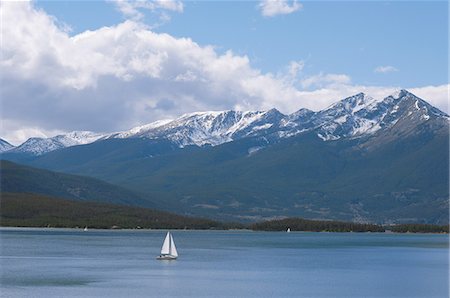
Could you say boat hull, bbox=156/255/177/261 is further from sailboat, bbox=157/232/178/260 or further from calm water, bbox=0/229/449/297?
calm water, bbox=0/229/449/297

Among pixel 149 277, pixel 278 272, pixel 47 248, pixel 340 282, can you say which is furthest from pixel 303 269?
pixel 47 248

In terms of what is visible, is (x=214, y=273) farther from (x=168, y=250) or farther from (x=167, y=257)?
(x=168, y=250)

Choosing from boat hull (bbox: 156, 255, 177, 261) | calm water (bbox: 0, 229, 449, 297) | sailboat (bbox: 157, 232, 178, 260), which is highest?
sailboat (bbox: 157, 232, 178, 260)

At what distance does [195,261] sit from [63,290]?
48980 millimetres

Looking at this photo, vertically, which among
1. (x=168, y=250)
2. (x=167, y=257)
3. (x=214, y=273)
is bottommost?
(x=214, y=273)

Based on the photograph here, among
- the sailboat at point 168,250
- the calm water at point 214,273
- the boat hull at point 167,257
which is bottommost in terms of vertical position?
the calm water at point 214,273

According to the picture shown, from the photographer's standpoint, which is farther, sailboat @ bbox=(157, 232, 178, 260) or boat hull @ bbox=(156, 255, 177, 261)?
sailboat @ bbox=(157, 232, 178, 260)

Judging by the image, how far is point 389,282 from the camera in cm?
11369

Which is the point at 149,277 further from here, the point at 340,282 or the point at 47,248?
the point at 47,248

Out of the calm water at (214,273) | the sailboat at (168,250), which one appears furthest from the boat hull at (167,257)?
the calm water at (214,273)

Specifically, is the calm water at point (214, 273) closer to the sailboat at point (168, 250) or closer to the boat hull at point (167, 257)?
the boat hull at point (167, 257)

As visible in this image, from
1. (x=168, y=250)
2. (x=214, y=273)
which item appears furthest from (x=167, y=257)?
(x=214, y=273)

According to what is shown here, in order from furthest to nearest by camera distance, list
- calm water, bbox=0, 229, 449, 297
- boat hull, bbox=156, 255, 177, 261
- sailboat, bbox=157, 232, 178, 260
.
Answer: sailboat, bbox=157, 232, 178, 260
boat hull, bbox=156, 255, 177, 261
calm water, bbox=0, 229, 449, 297

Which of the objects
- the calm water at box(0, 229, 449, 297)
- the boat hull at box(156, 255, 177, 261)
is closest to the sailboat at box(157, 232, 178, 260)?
the boat hull at box(156, 255, 177, 261)
